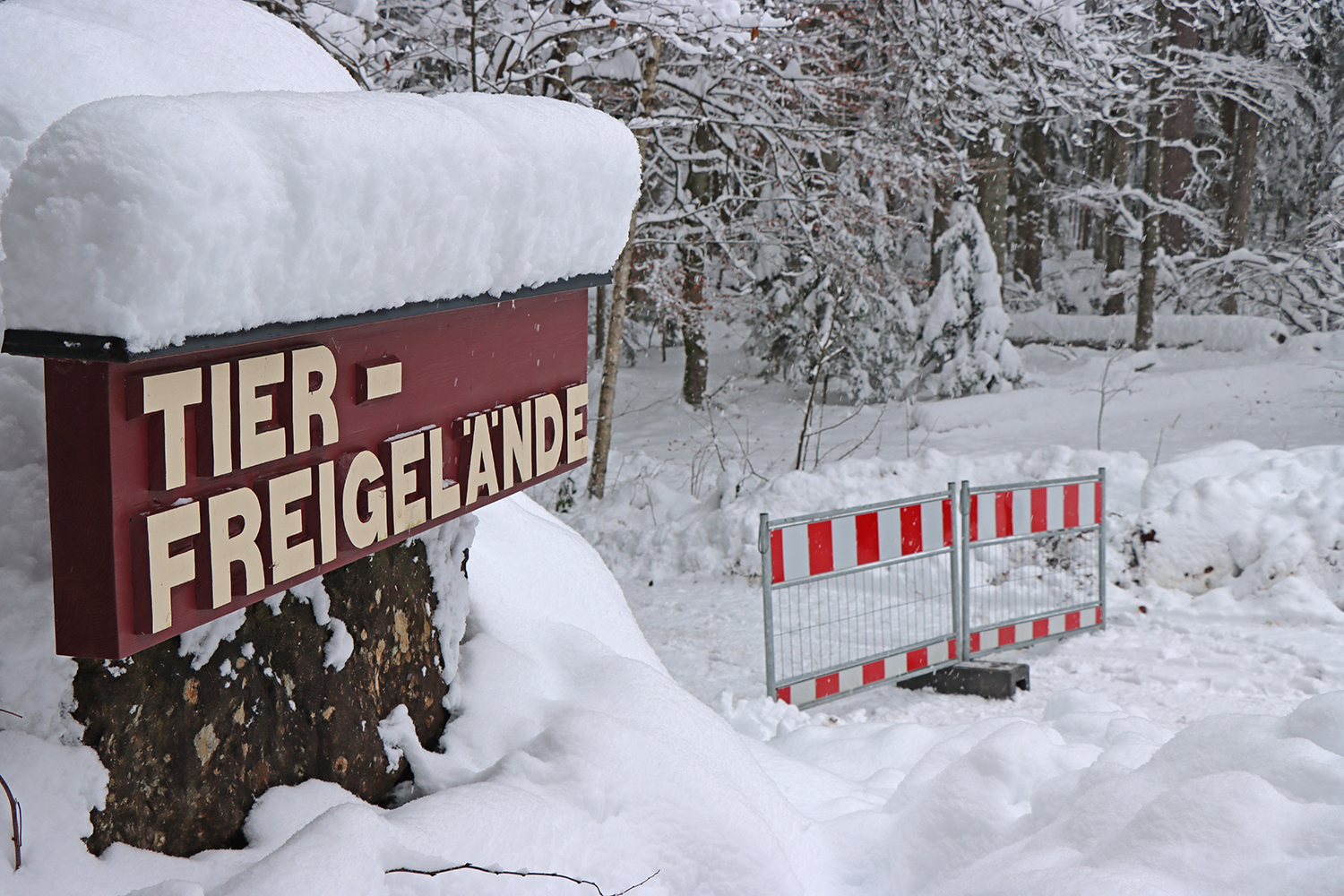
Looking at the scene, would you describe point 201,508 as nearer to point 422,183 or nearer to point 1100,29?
point 422,183

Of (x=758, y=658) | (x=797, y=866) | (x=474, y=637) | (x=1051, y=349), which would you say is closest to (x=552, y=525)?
(x=474, y=637)

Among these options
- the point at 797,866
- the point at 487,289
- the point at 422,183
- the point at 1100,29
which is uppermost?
the point at 1100,29

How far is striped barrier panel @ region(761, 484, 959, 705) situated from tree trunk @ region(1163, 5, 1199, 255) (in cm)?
1635

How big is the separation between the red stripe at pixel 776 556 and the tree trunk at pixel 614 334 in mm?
4326

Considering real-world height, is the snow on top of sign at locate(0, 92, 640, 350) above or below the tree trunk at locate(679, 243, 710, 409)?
above

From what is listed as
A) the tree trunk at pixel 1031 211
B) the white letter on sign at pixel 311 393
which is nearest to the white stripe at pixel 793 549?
the white letter on sign at pixel 311 393

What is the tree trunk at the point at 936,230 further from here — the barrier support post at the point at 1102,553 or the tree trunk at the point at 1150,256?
the barrier support post at the point at 1102,553

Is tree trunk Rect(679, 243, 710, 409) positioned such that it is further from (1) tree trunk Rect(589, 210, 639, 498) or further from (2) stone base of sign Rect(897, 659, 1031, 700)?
(2) stone base of sign Rect(897, 659, 1031, 700)

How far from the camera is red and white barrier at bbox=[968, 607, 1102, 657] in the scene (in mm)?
6645

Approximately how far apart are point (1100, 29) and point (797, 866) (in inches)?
436

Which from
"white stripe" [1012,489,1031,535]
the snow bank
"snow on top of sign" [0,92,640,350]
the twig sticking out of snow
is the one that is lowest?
"white stripe" [1012,489,1031,535]

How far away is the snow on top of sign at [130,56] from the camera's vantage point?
6.75ft

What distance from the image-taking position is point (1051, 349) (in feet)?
68.2

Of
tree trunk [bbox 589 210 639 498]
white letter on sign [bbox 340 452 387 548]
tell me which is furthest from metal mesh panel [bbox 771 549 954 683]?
white letter on sign [bbox 340 452 387 548]
